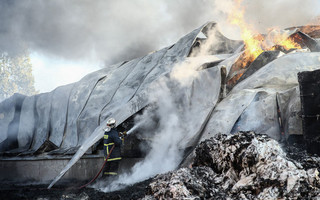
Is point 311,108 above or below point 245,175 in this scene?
above

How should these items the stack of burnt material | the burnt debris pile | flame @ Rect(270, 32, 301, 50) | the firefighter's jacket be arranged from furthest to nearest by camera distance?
flame @ Rect(270, 32, 301, 50)
the firefighter's jacket
the stack of burnt material
the burnt debris pile

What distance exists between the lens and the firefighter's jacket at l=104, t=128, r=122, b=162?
5250mm

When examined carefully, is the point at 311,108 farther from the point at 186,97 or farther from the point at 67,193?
the point at 67,193

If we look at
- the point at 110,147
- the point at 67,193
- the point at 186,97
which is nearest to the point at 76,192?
the point at 67,193

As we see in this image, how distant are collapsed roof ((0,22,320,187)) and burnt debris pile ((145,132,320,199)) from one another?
1.84 meters

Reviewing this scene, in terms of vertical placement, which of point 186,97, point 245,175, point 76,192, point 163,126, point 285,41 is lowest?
point 76,192

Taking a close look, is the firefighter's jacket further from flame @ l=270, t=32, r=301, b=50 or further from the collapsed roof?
flame @ l=270, t=32, r=301, b=50

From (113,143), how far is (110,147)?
0.11m

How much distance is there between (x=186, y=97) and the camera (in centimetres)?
577

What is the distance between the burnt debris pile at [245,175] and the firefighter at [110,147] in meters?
2.40

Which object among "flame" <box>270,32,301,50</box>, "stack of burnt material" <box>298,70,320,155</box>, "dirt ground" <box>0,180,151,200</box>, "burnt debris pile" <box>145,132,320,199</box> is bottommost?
"dirt ground" <box>0,180,151,200</box>

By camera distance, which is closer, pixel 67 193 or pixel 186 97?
pixel 67 193

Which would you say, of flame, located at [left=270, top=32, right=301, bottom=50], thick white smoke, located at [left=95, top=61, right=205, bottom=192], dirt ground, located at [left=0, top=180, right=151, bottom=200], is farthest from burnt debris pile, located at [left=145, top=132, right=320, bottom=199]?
flame, located at [left=270, top=32, right=301, bottom=50]

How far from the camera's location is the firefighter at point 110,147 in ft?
17.3
